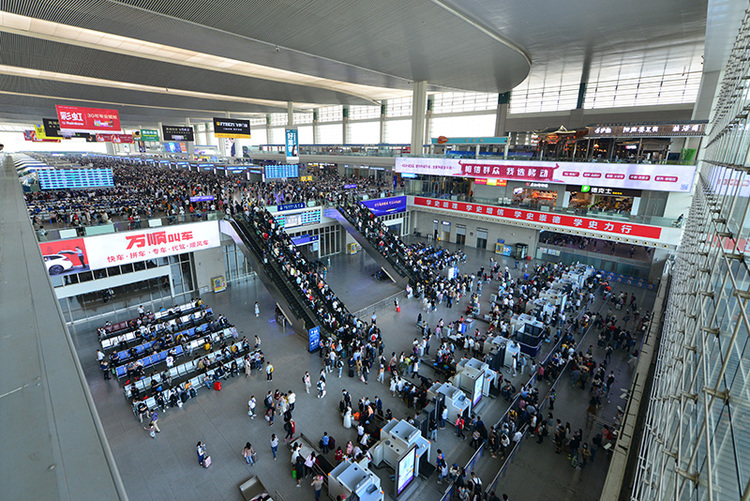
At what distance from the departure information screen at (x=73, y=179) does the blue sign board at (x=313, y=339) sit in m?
27.6

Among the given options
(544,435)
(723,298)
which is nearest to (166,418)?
(544,435)

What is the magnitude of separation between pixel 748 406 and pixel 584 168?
84.6 feet

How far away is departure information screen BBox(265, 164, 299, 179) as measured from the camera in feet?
102

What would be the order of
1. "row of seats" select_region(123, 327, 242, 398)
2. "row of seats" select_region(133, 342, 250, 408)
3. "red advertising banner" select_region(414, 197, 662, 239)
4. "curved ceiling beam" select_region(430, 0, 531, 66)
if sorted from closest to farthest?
"row of seats" select_region(133, 342, 250, 408) → "row of seats" select_region(123, 327, 242, 398) → "curved ceiling beam" select_region(430, 0, 531, 66) → "red advertising banner" select_region(414, 197, 662, 239)

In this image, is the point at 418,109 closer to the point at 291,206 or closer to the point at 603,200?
the point at 291,206

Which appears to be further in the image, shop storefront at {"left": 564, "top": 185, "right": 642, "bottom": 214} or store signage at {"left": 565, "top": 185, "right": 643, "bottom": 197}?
store signage at {"left": 565, "top": 185, "right": 643, "bottom": 197}

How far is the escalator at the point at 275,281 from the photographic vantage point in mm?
16547

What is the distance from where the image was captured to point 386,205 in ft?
97.7

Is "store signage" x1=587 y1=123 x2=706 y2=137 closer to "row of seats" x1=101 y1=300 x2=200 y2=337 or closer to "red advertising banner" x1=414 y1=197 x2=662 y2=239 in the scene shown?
"red advertising banner" x1=414 y1=197 x2=662 y2=239

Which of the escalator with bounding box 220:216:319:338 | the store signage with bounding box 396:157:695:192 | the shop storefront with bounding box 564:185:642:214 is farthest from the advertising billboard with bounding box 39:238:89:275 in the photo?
the shop storefront with bounding box 564:185:642:214

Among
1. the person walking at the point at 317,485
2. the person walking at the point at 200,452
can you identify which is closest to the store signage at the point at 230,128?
the person walking at the point at 200,452

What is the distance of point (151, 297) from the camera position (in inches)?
798

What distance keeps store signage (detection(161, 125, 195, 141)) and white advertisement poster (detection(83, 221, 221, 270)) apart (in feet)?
46.0

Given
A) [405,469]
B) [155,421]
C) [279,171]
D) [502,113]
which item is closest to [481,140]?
[502,113]
